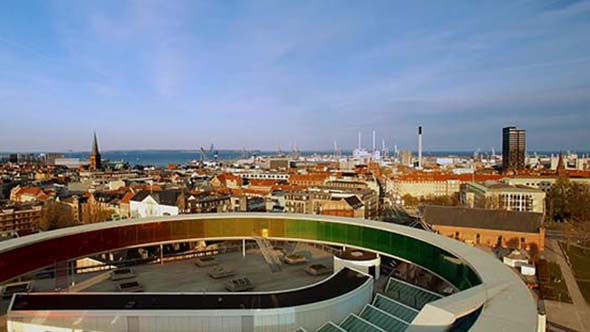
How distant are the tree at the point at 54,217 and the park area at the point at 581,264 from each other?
48014 millimetres

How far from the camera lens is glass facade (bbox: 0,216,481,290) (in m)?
14.4

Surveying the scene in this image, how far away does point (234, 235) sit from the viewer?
802 inches

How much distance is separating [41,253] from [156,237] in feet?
16.4

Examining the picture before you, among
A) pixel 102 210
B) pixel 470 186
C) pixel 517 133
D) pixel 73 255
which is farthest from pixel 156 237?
pixel 517 133

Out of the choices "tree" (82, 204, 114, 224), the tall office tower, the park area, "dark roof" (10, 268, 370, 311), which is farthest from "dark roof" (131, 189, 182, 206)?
the tall office tower

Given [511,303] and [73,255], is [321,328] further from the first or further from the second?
[73,255]

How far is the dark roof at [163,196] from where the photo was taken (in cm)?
4219

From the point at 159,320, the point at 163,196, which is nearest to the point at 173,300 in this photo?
the point at 159,320

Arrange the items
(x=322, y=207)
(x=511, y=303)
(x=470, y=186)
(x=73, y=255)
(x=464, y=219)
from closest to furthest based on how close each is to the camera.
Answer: (x=511, y=303) → (x=73, y=255) → (x=464, y=219) → (x=322, y=207) → (x=470, y=186)

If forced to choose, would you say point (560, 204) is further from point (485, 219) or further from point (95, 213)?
point (95, 213)

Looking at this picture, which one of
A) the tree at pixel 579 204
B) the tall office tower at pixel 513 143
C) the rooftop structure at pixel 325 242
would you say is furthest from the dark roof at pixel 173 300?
the tall office tower at pixel 513 143

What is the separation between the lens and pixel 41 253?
51.7ft

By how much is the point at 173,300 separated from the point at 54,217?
130 ft

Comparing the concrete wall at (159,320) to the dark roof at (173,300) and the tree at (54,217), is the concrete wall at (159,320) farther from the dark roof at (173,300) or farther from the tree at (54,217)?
the tree at (54,217)
